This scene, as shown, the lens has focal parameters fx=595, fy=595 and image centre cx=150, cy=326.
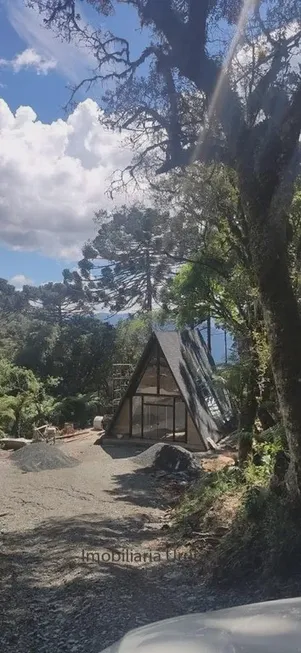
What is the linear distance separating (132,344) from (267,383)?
20379mm

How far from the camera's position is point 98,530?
7941mm

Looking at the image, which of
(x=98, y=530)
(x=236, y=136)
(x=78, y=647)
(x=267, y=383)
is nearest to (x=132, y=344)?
(x=267, y=383)

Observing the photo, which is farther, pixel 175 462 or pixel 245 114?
pixel 175 462

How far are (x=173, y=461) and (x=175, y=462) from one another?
0.30ft

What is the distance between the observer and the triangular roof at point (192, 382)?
19766mm

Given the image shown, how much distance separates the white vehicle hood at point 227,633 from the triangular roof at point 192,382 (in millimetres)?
16747

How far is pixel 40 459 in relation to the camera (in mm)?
15414

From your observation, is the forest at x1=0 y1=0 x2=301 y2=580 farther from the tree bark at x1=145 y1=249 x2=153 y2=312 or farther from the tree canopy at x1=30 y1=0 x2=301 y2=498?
the tree bark at x1=145 y1=249 x2=153 y2=312

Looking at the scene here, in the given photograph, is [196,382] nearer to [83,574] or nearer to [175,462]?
[175,462]

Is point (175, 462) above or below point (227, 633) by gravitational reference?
below

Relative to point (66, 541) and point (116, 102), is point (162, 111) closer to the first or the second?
point (116, 102)

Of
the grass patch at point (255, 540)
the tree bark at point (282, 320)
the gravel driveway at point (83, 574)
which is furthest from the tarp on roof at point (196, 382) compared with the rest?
the tree bark at point (282, 320)

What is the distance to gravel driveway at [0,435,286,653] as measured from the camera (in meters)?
4.43

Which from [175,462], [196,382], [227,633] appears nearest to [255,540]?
[227,633]
